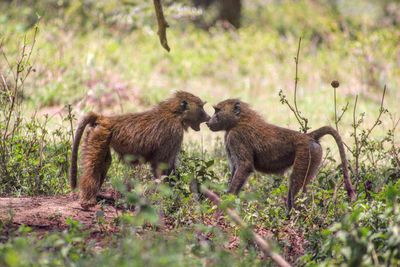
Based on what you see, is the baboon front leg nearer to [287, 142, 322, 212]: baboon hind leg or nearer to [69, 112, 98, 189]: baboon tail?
[287, 142, 322, 212]: baboon hind leg

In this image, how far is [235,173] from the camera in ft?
24.6

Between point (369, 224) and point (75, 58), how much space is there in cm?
992

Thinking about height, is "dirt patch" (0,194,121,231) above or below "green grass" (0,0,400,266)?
below

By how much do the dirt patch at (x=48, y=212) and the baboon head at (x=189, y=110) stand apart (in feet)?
3.96

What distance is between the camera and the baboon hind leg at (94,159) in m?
6.83

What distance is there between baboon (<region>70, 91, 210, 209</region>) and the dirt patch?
147 millimetres

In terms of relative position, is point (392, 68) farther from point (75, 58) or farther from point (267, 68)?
point (75, 58)

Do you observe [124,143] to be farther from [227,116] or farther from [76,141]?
[227,116]

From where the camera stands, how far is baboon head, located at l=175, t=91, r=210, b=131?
7.46m

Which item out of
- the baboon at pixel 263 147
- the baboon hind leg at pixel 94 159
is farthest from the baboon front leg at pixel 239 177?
the baboon hind leg at pixel 94 159

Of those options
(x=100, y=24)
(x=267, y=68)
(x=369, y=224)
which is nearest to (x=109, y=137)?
(x=369, y=224)

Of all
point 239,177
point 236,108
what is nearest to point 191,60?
point 236,108

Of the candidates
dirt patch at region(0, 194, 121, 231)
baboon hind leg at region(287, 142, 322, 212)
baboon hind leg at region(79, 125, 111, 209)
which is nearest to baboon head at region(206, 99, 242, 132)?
baboon hind leg at region(287, 142, 322, 212)

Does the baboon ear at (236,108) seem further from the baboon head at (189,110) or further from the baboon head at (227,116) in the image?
the baboon head at (189,110)
